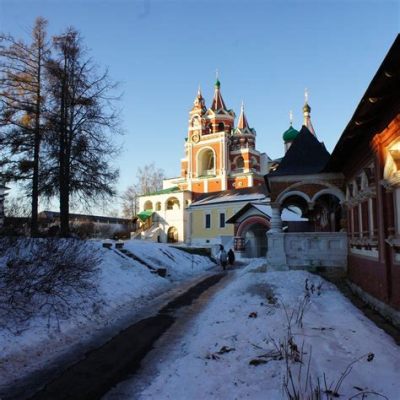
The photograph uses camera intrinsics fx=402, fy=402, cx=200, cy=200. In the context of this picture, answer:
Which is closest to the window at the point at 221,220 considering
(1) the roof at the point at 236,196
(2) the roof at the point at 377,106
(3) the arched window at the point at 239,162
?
(1) the roof at the point at 236,196

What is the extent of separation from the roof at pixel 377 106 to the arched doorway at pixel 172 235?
46418 mm

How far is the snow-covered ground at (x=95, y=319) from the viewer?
21.9 ft

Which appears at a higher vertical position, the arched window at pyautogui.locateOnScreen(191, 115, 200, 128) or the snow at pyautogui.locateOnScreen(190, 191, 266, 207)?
the arched window at pyautogui.locateOnScreen(191, 115, 200, 128)

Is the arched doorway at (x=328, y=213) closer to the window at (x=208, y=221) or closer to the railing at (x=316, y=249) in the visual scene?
the railing at (x=316, y=249)

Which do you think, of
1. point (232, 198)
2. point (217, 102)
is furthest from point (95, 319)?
point (217, 102)

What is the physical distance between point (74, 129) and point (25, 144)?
2.10 metres

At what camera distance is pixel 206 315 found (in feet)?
32.4

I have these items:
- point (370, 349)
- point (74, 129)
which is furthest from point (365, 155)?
point (74, 129)

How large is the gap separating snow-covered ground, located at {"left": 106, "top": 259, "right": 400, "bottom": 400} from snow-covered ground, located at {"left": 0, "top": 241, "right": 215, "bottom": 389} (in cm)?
173

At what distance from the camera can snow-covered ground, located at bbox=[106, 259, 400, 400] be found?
5.04 m

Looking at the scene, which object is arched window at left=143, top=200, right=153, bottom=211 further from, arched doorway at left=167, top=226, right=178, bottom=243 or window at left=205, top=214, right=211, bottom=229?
window at left=205, top=214, right=211, bottom=229

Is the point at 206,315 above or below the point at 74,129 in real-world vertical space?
below

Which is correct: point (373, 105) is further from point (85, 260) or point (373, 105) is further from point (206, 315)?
point (85, 260)

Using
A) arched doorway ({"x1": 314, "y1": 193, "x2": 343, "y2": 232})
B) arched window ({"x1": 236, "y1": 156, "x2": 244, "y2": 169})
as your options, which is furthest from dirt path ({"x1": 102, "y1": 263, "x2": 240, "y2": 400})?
arched window ({"x1": 236, "y1": 156, "x2": 244, "y2": 169})
